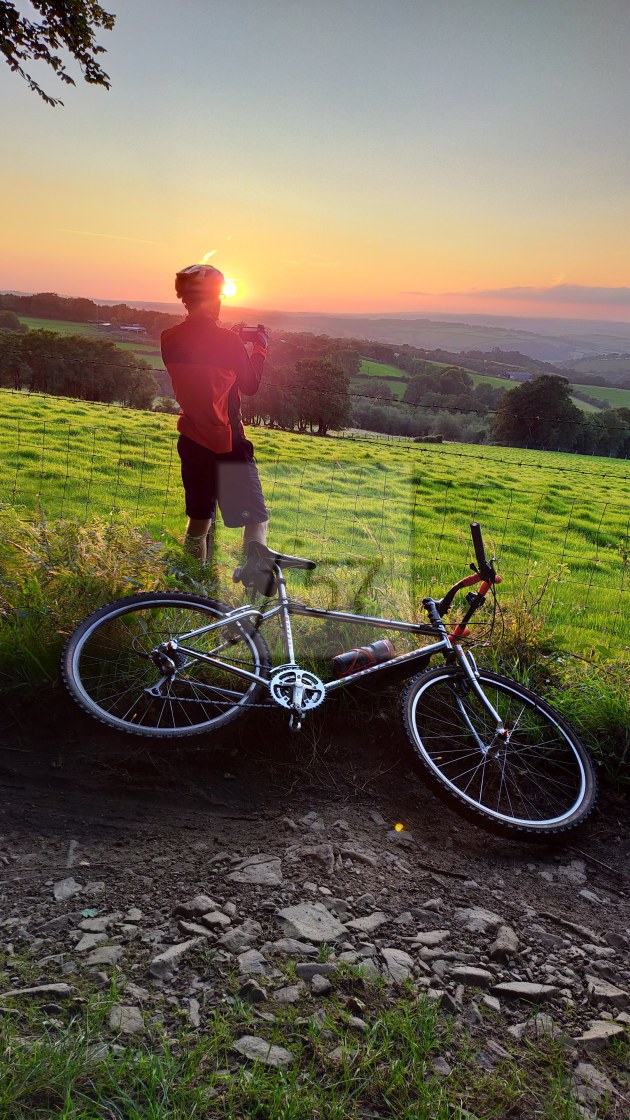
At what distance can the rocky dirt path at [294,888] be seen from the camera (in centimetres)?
249

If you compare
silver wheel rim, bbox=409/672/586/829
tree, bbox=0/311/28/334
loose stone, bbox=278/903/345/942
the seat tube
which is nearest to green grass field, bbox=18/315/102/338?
tree, bbox=0/311/28/334

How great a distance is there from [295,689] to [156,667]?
796 mm

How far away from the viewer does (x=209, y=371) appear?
491cm

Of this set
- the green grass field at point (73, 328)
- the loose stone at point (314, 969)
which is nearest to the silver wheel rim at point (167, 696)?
the loose stone at point (314, 969)

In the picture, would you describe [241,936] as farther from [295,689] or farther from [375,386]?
[375,386]

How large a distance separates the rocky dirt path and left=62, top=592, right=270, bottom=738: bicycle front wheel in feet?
0.79

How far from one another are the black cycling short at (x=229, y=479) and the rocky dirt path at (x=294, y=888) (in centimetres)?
182

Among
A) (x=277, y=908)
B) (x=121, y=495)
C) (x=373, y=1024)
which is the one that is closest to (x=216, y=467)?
(x=277, y=908)

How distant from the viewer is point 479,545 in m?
3.90

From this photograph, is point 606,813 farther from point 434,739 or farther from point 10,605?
point 10,605

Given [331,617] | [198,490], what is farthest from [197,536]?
[331,617]

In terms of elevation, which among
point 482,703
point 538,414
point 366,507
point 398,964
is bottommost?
point 398,964

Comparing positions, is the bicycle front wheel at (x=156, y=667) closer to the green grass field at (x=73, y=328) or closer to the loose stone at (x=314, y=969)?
the loose stone at (x=314, y=969)

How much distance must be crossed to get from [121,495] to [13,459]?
3340mm
